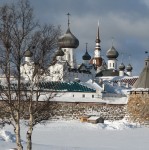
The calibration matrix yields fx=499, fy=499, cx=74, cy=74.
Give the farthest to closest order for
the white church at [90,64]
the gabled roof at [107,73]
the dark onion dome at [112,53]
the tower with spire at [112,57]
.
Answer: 1. the tower with spire at [112,57]
2. the dark onion dome at [112,53]
3. the gabled roof at [107,73]
4. the white church at [90,64]

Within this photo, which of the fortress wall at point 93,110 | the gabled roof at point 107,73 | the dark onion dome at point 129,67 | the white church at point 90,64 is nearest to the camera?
the fortress wall at point 93,110

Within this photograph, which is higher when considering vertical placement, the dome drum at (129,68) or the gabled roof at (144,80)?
the dome drum at (129,68)

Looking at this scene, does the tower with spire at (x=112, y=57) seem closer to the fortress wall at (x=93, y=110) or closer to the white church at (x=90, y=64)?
the white church at (x=90, y=64)

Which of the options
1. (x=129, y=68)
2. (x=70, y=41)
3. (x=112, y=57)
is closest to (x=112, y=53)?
(x=112, y=57)

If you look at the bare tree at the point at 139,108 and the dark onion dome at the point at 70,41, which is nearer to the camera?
the bare tree at the point at 139,108

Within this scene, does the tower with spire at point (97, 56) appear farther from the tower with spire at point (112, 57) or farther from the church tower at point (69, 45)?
the church tower at point (69, 45)

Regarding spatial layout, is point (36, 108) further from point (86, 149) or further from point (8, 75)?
point (86, 149)

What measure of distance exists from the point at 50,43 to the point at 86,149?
3.88m

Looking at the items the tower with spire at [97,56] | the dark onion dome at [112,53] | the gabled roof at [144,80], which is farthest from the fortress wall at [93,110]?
the tower with spire at [97,56]

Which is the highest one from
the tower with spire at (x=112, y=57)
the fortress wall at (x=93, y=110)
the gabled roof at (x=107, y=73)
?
the tower with spire at (x=112, y=57)

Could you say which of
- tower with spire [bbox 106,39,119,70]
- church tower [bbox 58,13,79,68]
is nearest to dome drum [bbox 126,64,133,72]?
tower with spire [bbox 106,39,119,70]

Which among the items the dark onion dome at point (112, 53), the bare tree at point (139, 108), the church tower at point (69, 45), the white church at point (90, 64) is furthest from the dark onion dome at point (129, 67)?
the bare tree at point (139, 108)

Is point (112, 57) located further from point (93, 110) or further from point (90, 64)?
point (93, 110)

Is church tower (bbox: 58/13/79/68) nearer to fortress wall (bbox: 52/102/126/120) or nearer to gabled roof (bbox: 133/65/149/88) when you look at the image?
fortress wall (bbox: 52/102/126/120)
